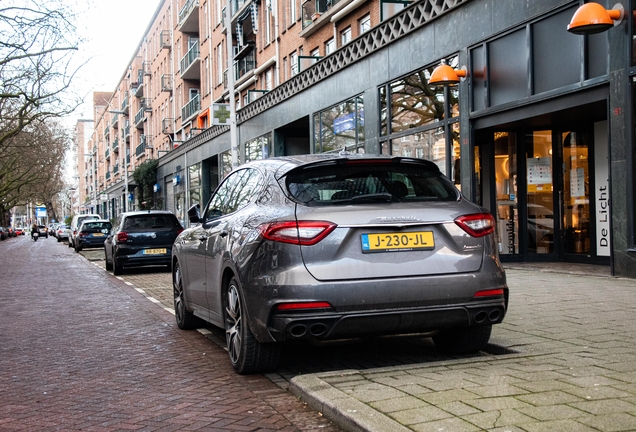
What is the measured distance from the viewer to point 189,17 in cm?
4797

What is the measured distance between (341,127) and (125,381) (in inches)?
637

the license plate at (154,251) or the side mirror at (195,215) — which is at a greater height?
the side mirror at (195,215)

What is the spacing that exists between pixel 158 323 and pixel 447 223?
475cm

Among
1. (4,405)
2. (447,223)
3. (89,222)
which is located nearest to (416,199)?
(447,223)

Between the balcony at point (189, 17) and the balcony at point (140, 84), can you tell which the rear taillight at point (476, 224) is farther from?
the balcony at point (140, 84)

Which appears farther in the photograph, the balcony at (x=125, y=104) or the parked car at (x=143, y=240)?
the balcony at (x=125, y=104)

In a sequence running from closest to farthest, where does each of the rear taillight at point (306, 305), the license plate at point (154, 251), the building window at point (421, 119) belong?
the rear taillight at point (306, 305) → the building window at point (421, 119) → the license plate at point (154, 251)

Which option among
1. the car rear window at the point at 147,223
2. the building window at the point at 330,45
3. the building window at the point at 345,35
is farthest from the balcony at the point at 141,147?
the car rear window at the point at 147,223

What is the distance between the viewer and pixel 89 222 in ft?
114

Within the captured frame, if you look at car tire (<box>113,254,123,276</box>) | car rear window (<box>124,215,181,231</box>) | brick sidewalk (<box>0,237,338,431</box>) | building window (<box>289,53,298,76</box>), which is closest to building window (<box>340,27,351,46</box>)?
building window (<box>289,53,298,76</box>)

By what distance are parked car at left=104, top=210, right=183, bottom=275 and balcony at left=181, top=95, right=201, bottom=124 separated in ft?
95.7

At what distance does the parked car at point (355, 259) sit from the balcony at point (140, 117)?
66060 millimetres

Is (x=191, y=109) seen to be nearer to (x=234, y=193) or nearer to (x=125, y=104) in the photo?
(x=125, y=104)

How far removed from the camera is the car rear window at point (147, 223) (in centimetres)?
1806
